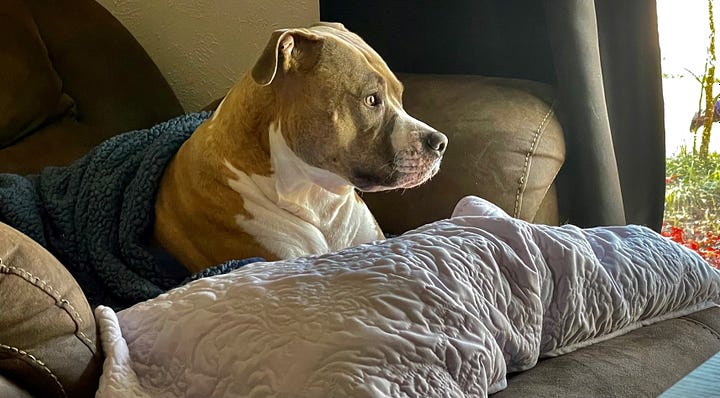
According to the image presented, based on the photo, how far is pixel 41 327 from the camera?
862 millimetres

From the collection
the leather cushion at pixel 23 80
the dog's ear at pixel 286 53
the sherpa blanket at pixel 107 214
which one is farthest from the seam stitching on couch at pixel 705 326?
the leather cushion at pixel 23 80

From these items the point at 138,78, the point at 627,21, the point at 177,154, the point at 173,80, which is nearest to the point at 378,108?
the point at 177,154

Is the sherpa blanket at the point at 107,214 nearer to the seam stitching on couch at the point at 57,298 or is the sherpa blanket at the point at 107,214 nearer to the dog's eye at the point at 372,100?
the dog's eye at the point at 372,100

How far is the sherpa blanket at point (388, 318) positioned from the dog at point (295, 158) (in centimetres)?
41

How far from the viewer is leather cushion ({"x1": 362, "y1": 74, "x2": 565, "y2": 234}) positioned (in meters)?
1.67

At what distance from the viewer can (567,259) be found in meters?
1.10

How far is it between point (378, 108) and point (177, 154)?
1.38 ft

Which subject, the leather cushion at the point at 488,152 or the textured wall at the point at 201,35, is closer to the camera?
the leather cushion at the point at 488,152

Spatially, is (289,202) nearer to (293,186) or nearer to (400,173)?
(293,186)

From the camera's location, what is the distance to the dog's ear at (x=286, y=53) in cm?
144

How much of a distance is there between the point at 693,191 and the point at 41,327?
4.53ft

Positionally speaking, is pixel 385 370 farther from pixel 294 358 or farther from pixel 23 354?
pixel 23 354

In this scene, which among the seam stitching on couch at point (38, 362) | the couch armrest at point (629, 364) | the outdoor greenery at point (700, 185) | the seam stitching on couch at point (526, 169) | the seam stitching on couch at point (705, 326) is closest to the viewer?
the seam stitching on couch at point (38, 362)

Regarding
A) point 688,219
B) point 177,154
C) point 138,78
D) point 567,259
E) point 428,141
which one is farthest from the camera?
point 138,78
